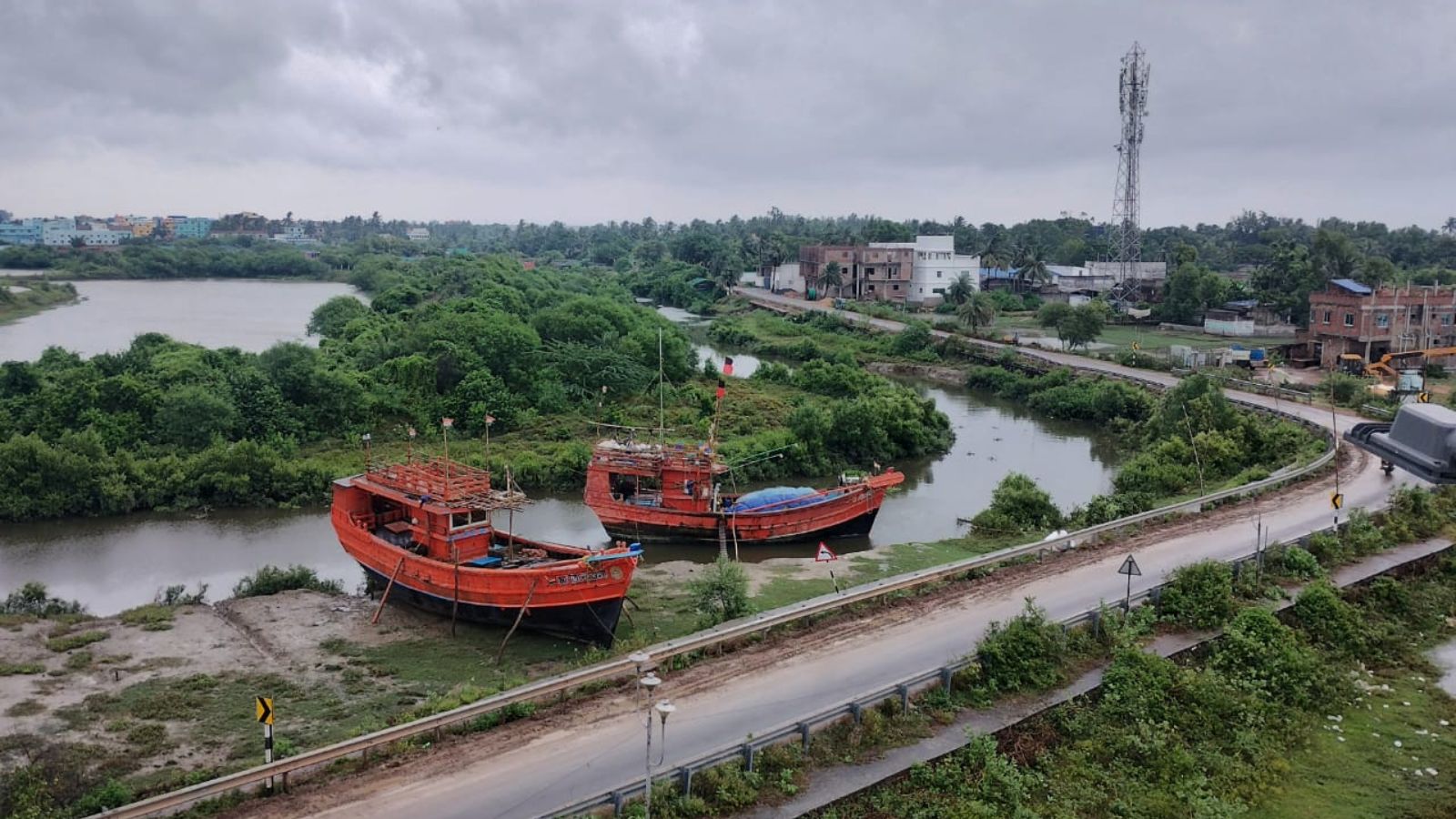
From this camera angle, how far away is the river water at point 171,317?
63.0 m

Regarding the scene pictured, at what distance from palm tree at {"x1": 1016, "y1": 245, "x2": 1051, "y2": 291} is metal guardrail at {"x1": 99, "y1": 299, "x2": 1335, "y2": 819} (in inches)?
2411

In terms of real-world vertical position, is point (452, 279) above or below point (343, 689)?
above

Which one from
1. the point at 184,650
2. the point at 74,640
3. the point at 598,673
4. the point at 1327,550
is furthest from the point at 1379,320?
the point at 74,640

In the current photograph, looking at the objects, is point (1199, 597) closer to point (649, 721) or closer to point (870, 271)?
point (649, 721)

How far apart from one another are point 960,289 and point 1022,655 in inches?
2614

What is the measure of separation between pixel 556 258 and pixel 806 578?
135 m

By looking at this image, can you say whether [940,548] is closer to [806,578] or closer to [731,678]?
[806,578]

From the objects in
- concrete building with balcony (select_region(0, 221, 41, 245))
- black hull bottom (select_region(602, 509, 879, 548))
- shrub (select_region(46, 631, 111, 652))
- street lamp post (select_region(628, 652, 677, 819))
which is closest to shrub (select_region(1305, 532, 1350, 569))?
black hull bottom (select_region(602, 509, 879, 548))

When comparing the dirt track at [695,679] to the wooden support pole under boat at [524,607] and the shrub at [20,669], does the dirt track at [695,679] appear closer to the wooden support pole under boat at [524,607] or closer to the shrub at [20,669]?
the wooden support pole under boat at [524,607]

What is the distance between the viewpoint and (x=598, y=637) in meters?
19.4

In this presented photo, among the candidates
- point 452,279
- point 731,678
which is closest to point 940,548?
point 731,678

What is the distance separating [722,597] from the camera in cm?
1869

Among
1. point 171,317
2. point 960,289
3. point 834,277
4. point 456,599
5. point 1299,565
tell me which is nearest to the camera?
point 1299,565

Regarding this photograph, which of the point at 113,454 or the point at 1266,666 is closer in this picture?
the point at 1266,666
